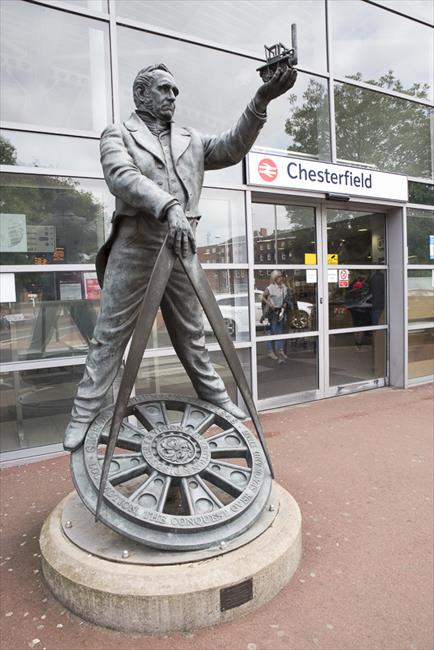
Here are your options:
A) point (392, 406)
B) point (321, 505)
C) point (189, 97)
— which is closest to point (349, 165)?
point (189, 97)

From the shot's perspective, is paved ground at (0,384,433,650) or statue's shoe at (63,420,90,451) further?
statue's shoe at (63,420,90,451)

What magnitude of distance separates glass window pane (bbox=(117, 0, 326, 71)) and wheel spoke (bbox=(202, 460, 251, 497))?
483 centimetres

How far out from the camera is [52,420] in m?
5.14

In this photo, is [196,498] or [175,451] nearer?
[196,498]

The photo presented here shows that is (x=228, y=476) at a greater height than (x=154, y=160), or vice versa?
(x=154, y=160)

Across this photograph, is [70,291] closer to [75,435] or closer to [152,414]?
[152,414]

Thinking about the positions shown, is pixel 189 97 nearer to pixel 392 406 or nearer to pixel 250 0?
pixel 250 0

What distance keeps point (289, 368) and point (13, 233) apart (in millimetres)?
4125

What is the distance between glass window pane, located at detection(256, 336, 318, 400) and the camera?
22.0 feet

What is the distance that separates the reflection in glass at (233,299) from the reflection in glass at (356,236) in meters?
1.71

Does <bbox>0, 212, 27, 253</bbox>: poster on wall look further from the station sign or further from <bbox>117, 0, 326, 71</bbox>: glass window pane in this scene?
the station sign

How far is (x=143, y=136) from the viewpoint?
8.80 feet

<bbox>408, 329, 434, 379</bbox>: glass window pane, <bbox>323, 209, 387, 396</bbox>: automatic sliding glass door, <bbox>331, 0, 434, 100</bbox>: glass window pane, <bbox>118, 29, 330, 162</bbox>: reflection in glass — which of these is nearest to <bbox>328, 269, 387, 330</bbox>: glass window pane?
<bbox>323, 209, 387, 396</bbox>: automatic sliding glass door

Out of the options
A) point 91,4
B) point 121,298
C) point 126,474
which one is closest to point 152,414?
point 126,474
